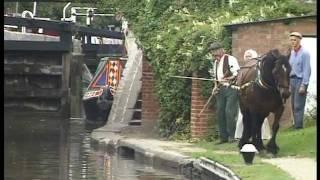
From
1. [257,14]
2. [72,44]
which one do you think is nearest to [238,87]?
[257,14]

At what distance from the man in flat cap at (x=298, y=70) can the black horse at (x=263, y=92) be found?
0.71 feet

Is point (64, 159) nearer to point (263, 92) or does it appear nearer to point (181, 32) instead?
point (181, 32)

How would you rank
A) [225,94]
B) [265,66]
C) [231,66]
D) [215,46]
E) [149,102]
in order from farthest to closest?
[149,102] → [215,46] → [225,94] → [231,66] → [265,66]

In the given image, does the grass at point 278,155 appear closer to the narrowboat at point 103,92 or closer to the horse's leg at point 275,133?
the horse's leg at point 275,133

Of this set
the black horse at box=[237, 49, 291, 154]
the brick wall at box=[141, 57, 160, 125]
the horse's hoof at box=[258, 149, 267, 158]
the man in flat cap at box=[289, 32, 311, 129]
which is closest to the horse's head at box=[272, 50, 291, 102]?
the black horse at box=[237, 49, 291, 154]

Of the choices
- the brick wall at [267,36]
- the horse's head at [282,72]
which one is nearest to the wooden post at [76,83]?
the brick wall at [267,36]

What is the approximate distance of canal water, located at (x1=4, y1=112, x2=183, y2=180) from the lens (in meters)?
15.3

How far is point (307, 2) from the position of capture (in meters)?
17.0

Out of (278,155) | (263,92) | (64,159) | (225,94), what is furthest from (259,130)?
(64,159)

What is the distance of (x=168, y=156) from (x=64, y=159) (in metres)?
2.76

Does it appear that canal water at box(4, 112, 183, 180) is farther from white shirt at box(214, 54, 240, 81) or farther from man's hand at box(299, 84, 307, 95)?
man's hand at box(299, 84, 307, 95)

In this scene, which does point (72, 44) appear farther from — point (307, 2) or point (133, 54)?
point (307, 2)

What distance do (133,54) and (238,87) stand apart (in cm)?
1353

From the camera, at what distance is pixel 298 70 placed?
47.8ft
